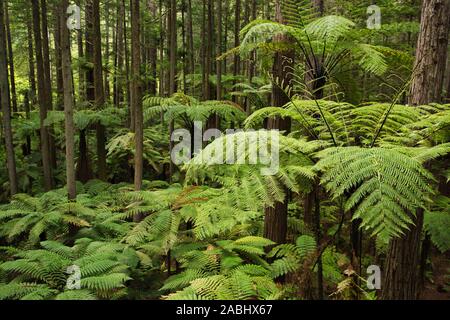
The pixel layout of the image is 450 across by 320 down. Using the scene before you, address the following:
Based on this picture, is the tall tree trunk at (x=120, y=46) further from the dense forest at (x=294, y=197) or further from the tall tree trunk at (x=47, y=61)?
the dense forest at (x=294, y=197)

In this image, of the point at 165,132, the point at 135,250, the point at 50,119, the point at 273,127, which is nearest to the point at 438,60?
the point at 273,127

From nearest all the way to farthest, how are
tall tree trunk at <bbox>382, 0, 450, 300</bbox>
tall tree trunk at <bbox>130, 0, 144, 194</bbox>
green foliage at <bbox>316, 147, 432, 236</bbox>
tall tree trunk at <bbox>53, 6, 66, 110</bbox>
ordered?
green foliage at <bbox>316, 147, 432, 236</bbox>
tall tree trunk at <bbox>382, 0, 450, 300</bbox>
tall tree trunk at <bbox>130, 0, 144, 194</bbox>
tall tree trunk at <bbox>53, 6, 66, 110</bbox>

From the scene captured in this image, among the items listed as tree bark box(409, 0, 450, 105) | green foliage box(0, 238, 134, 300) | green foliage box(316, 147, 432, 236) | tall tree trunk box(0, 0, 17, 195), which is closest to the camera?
green foliage box(316, 147, 432, 236)

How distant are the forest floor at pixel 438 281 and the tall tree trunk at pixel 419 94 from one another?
11.8ft

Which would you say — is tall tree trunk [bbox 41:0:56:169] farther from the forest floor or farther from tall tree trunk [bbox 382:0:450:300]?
the forest floor

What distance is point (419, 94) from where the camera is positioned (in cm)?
339

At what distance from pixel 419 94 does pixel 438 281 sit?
4927mm

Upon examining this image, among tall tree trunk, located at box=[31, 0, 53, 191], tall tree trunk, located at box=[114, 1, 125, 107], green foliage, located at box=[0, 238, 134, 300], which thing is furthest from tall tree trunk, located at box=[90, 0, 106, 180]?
green foliage, located at box=[0, 238, 134, 300]

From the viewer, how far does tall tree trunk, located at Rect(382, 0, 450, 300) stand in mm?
2995

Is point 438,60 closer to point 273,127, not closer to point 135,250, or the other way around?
point 273,127

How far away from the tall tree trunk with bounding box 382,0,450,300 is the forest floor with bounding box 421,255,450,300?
3.61 m

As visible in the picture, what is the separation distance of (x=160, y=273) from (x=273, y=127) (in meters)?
3.08

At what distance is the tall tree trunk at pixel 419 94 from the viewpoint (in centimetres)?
300
